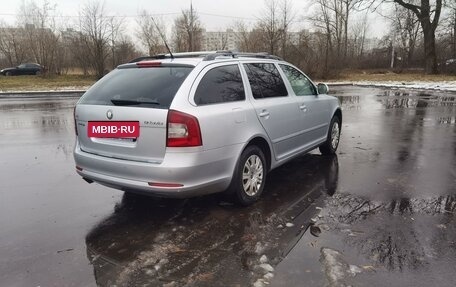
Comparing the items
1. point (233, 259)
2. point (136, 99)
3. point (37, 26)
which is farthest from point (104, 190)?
point (37, 26)

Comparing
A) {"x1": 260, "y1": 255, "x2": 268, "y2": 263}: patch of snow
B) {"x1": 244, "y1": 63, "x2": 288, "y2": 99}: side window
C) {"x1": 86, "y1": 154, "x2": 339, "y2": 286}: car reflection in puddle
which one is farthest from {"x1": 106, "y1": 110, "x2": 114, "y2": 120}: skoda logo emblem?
{"x1": 260, "y1": 255, "x2": 268, "y2": 263}: patch of snow

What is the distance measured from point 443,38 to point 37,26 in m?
42.5

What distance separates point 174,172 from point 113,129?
84 cm

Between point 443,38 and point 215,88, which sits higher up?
point 443,38

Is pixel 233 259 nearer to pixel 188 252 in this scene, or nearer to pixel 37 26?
pixel 188 252

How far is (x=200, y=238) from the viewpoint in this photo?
372cm

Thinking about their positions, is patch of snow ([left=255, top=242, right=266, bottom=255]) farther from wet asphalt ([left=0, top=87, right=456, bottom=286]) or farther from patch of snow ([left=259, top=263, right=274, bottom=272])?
patch of snow ([left=259, top=263, right=274, bottom=272])

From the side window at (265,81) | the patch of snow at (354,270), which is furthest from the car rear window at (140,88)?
A: the patch of snow at (354,270)

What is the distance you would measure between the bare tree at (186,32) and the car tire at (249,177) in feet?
109

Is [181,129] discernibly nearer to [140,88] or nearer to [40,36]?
[140,88]

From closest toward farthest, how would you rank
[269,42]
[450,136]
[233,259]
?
[233,259], [450,136], [269,42]

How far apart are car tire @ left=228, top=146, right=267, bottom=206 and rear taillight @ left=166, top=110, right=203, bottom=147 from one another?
0.77 metres

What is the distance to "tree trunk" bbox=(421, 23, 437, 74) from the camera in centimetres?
3350

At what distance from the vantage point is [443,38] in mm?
39469
